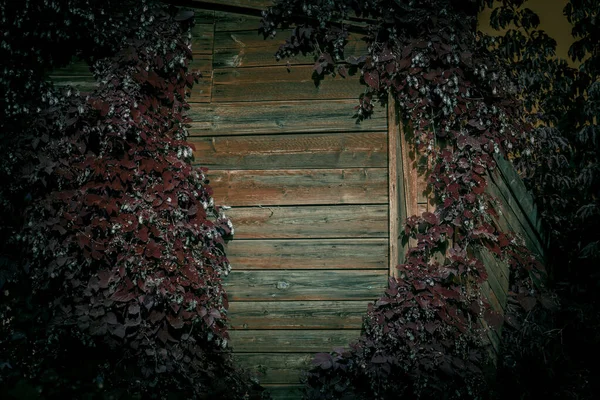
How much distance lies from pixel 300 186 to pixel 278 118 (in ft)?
1.58

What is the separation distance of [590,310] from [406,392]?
6.58 ft

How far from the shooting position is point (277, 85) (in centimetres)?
392

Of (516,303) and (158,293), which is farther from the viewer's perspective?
(516,303)

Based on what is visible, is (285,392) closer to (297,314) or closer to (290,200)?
(297,314)

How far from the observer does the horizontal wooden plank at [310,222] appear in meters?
3.78

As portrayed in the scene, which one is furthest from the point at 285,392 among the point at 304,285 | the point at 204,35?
the point at 204,35

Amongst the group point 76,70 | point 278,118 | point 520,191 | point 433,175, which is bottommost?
point 433,175

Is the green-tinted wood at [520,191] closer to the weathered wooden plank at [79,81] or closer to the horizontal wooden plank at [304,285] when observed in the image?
the horizontal wooden plank at [304,285]

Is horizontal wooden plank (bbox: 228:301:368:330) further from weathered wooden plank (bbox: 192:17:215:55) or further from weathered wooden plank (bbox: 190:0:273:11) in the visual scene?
weathered wooden plank (bbox: 190:0:273:11)

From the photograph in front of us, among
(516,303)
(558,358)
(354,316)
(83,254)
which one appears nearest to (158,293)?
(83,254)

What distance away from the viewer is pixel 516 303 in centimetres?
450

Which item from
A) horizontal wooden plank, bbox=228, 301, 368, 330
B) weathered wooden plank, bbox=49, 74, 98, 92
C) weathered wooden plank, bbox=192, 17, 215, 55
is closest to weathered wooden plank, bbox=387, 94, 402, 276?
horizontal wooden plank, bbox=228, 301, 368, 330

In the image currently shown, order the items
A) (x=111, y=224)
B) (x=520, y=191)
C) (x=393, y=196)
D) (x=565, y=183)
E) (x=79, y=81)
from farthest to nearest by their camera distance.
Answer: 1. (x=565, y=183)
2. (x=520, y=191)
3. (x=79, y=81)
4. (x=393, y=196)
5. (x=111, y=224)

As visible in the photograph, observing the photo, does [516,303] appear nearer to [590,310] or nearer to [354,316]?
[590,310]
